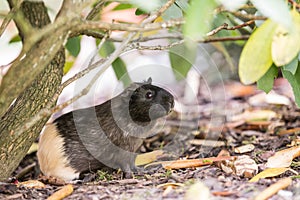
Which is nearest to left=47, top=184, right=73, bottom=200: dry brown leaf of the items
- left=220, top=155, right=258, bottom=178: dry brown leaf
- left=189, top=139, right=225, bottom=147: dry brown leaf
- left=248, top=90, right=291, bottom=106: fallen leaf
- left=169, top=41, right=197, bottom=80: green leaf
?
left=220, top=155, right=258, bottom=178: dry brown leaf

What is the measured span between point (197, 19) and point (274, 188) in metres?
1.00

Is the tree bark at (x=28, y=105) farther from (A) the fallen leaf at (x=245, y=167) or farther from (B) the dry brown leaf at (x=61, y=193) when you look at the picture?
(A) the fallen leaf at (x=245, y=167)

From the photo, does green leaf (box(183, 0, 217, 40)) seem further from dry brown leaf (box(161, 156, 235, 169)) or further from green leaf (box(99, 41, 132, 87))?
green leaf (box(99, 41, 132, 87))

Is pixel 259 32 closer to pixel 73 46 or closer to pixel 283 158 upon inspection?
pixel 283 158

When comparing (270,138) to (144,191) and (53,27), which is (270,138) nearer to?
(144,191)

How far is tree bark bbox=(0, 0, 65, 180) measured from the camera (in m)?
3.01

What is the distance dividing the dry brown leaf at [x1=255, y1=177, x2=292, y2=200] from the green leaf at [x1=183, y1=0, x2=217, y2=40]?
870 millimetres

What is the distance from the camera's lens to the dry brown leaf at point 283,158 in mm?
3206

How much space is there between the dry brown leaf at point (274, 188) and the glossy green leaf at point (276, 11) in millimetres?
891

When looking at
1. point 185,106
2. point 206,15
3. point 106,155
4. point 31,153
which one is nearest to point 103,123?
point 106,155

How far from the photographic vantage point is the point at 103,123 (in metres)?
3.79

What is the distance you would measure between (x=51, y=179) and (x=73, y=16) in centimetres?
148

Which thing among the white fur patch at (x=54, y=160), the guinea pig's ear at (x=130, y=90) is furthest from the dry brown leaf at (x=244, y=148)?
the white fur patch at (x=54, y=160)

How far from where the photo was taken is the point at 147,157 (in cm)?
399
